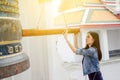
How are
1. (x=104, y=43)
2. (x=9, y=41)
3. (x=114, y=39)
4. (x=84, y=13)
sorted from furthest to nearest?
1. (x=114, y=39)
2. (x=104, y=43)
3. (x=84, y=13)
4. (x=9, y=41)

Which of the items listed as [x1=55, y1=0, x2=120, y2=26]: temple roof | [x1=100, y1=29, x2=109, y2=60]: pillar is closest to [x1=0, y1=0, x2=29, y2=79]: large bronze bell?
[x1=55, y1=0, x2=120, y2=26]: temple roof

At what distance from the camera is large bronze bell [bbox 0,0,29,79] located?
58 cm

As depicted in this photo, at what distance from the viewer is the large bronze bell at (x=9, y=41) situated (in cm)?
58

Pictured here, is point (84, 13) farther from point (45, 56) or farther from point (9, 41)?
point (9, 41)

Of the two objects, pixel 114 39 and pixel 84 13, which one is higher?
pixel 84 13

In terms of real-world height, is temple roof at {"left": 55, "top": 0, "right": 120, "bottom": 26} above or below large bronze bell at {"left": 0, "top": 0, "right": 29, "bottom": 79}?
above

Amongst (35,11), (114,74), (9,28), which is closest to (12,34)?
(9,28)

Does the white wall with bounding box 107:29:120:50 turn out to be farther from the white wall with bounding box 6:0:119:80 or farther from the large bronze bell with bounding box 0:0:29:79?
the large bronze bell with bounding box 0:0:29:79

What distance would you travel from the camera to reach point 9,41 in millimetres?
602

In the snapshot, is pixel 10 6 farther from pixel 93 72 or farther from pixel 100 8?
pixel 100 8

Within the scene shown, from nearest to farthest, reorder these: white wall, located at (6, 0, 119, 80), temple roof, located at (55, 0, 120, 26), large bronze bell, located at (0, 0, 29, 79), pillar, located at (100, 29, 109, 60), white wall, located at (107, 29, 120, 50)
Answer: large bronze bell, located at (0, 0, 29, 79) < white wall, located at (6, 0, 119, 80) < temple roof, located at (55, 0, 120, 26) < pillar, located at (100, 29, 109, 60) < white wall, located at (107, 29, 120, 50)

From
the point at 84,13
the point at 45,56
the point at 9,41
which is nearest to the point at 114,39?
the point at 84,13

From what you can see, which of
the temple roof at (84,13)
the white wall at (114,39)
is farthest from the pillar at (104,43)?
the white wall at (114,39)

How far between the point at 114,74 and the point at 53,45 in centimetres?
98
